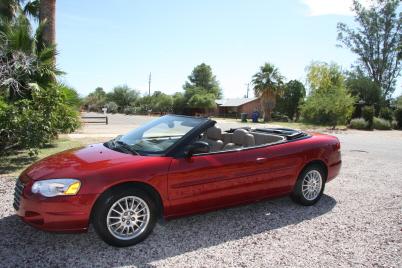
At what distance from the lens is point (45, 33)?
41.9 ft

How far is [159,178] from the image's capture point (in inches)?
153

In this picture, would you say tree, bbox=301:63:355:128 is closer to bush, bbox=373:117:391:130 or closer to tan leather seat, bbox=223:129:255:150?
bush, bbox=373:117:391:130

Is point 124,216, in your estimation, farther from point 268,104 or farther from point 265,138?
point 268,104

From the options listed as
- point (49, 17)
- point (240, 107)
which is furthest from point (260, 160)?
point (240, 107)

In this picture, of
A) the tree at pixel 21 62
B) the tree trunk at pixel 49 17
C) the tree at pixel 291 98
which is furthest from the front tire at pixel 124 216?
the tree at pixel 291 98

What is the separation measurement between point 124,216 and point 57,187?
739 mm

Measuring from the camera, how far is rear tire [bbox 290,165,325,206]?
5273 millimetres

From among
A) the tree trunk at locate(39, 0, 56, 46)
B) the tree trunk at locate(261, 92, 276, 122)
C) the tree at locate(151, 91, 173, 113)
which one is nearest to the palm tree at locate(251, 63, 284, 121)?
the tree trunk at locate(261, 92, 276, 122)

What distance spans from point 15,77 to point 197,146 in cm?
763

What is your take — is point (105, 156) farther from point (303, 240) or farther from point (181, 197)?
point (303, 240)

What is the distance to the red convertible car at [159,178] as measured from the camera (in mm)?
3559

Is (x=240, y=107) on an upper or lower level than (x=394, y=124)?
upper

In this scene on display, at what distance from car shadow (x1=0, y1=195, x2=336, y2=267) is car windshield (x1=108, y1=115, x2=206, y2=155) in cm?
100

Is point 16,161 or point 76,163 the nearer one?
point 76,163
